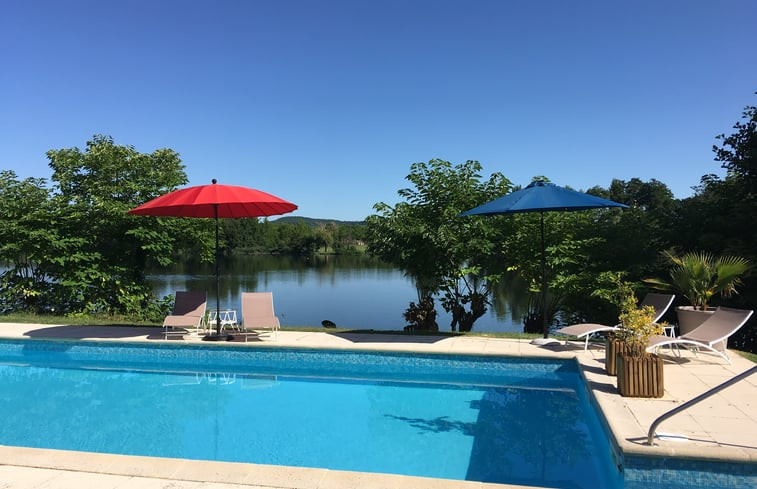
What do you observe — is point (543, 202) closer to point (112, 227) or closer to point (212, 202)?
point (212, 202)

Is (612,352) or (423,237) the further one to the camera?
(423,237)

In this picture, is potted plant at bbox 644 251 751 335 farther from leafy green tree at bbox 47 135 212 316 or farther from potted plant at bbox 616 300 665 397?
leafy green tree at bbox 47 135 212 316

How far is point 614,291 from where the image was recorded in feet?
29.2

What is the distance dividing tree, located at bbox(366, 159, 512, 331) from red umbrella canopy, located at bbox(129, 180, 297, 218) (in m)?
2.42

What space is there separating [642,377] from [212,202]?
17.9ft

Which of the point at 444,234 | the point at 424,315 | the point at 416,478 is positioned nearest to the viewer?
the point at 416,478

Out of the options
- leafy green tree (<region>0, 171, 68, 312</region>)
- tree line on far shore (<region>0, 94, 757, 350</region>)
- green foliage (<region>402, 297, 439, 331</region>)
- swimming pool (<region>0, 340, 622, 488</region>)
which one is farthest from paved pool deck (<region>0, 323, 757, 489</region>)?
leafy green tree (<region>0, 171, 68, 312</region>)

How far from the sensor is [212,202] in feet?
21.4

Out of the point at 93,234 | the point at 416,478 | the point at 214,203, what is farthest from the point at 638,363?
the point at 93,234

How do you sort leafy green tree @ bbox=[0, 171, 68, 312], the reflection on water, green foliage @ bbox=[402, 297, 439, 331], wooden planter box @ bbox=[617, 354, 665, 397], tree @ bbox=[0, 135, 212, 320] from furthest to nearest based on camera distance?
the reflection on water → tree @ bbox=[0, 135, 212, 320] → leafy green tree @ bbox=[0, 171, 68, 312] → green foliage @ bbox=[402, 297, 439, 331] → wooden planter box @ bbox=[617, 354, 665, 397]

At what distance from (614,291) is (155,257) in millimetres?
9659

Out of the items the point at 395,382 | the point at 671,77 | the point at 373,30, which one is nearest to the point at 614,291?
the point at 395,382

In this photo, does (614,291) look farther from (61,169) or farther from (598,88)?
(61,169)

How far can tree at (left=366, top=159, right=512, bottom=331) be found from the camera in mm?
8992
